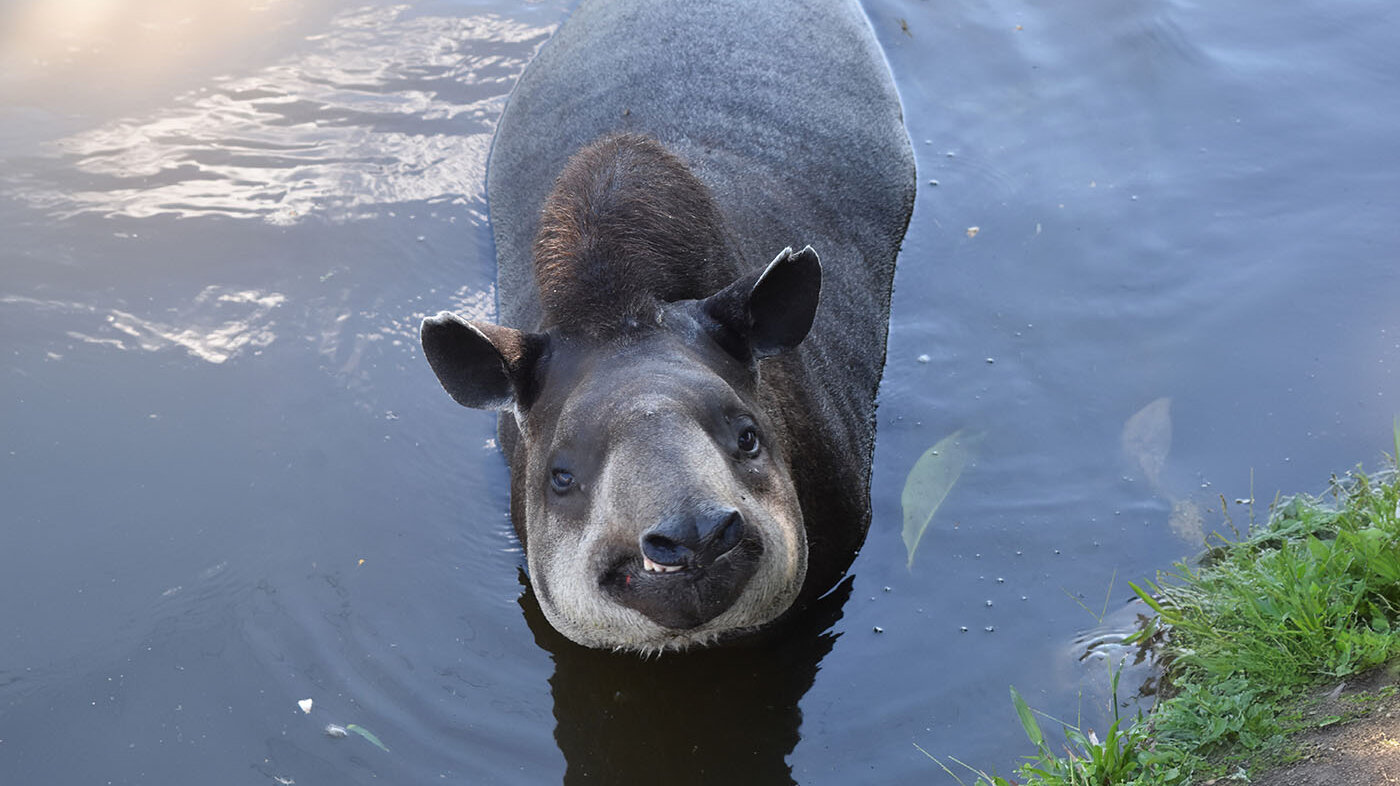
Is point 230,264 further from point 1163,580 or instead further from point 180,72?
point 1163,580

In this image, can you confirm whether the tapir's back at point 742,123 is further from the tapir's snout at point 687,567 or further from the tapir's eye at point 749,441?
the tapir's snout at point 687,567

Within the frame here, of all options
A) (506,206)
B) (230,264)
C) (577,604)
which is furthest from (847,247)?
(230,264)

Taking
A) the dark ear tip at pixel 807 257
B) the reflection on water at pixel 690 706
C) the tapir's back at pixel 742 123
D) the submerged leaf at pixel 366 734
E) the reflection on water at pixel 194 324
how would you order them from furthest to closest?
the reflection on water at pixel 194 324 → the tapir's back at pixel 742 123 → the submerged leaf at pixel 366 734 → the reflection on water at pixel 690 706 → the dark ear tip at pixel 807 257

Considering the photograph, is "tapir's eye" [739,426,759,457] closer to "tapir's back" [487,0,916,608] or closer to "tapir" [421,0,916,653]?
"tapir" [421,0,916,653]

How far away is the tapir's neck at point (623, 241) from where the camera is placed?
5180 millimetres

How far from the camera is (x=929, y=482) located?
6.59 m

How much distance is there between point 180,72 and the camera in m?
9.87

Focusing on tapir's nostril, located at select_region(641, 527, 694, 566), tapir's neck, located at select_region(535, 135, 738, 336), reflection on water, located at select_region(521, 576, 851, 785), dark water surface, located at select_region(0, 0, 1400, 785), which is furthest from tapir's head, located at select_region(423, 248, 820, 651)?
dark water surface, located at select_region(0, 0, 1400, 785)

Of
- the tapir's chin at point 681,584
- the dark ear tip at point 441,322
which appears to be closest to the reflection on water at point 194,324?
the dark ear tip at point 441,322

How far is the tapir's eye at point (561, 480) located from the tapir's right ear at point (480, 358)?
56 centimetres

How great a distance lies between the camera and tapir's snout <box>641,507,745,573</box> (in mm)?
4000

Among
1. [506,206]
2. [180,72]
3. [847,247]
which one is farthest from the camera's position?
[180,72]

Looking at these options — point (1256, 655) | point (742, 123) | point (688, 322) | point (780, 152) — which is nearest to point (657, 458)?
point (688, 322)

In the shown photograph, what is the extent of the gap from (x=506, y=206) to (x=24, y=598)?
3.39 metres
